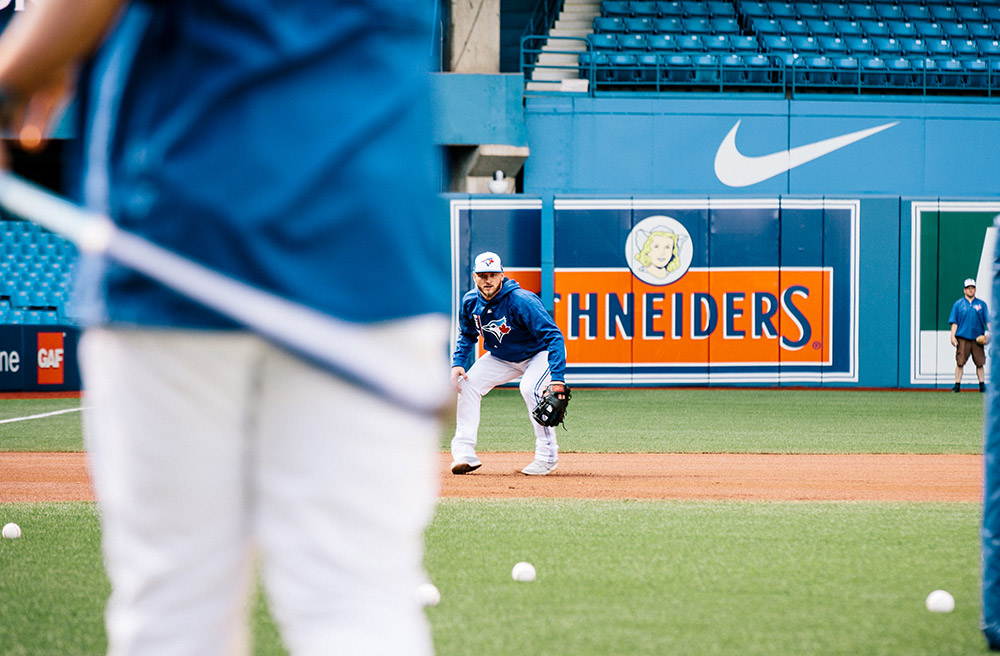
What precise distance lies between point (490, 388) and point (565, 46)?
648 inches

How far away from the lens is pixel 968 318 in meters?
19.0

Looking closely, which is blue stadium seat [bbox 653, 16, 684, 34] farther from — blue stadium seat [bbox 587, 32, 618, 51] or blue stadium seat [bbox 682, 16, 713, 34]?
blue stadium seat [bbox 587, 32, 618, 51]

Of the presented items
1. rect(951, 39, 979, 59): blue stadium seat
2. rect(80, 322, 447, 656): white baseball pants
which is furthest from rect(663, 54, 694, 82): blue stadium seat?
rect(80, 322, 447, 656): white baseball pants

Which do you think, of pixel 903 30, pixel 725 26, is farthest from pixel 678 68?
pixel 903 30

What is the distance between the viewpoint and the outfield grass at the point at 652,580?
3.85 m

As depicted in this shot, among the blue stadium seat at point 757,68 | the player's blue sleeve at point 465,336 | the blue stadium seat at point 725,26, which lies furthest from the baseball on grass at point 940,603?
the blue stadium seat at point 725,26

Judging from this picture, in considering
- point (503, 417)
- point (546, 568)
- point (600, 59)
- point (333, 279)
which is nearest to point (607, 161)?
point (600, 59)

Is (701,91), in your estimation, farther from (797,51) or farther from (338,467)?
(338,467)

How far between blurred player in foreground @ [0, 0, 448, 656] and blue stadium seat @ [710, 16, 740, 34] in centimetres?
2348

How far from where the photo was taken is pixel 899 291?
2053 centimetres

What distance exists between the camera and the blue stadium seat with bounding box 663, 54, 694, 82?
22.0 m

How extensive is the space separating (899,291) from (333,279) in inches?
811

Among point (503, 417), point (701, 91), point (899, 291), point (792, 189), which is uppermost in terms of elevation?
point (701, 91)

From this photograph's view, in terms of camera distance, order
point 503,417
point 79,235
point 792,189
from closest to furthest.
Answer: point 79,235 → point 503,417 → point 792,189
